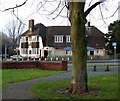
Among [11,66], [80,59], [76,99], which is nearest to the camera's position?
[76,99]

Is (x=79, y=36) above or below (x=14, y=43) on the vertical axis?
below

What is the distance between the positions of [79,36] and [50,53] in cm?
3984

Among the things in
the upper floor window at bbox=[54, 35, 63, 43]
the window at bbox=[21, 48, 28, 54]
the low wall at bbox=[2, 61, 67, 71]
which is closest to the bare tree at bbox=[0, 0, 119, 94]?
the low wall at bbox=[2, 61, 67, 71]

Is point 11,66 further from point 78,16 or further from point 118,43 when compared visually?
point 118,43

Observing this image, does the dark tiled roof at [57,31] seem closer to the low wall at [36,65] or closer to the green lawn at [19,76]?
the low wall at [36,65]

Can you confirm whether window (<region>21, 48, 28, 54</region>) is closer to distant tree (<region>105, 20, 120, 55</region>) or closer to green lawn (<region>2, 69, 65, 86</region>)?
distant tree (<region>105, 20, 120, 55</region>)

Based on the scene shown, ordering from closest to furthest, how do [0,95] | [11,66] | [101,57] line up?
[0,95] < [11,66] < [101,57]

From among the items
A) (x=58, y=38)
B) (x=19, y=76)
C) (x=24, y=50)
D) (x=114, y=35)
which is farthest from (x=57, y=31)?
(x=19, y=76)

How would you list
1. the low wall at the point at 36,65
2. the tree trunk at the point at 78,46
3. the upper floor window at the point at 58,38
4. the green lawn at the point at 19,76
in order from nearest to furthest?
the tree trunk at the point at 78,46 < the green lawn at the point at 19,76 < the low wall at the point at 36,65 < the upper floor window at the point at 58,38

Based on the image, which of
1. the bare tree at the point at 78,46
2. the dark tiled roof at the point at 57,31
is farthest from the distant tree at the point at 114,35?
the bare tree at the point at 78,46

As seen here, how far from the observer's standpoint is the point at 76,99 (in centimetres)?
712

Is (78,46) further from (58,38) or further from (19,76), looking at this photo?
(58,38)

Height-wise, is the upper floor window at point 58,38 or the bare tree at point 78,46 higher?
the upper floor window at point 58,38

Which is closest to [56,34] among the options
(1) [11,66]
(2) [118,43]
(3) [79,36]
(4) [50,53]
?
(4) [50,53]
